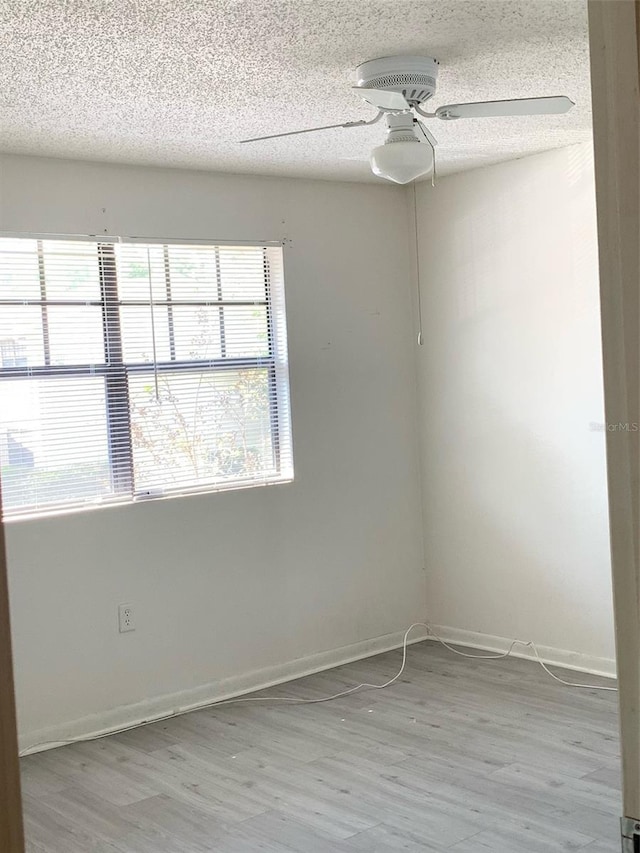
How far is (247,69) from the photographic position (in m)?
2.96

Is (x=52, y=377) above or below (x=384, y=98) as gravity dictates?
below

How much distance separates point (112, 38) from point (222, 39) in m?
0.31

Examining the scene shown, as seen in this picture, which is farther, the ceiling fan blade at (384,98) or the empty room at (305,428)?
the empty room at (305,428)

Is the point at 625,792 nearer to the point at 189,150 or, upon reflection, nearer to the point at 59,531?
the point at 59,531

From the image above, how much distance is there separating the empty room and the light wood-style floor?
0.7 inches

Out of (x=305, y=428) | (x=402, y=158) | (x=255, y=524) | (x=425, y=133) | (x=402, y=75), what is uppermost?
(x=402, y=75)

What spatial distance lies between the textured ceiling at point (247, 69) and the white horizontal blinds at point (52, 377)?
19.4 inches

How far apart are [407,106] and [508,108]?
36cm

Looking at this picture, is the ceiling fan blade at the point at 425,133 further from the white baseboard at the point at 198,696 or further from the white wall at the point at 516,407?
the white baseboard at the point at 198,696

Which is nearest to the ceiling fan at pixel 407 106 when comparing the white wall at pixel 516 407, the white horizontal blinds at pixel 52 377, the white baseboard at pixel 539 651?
the white horizontal blinds at pixel 52 377

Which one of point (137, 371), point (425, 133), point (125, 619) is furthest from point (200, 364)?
point (425, 133)

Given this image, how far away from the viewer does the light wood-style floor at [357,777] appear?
2.99 m

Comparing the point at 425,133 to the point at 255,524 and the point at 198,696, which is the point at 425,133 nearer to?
the point at 255,524

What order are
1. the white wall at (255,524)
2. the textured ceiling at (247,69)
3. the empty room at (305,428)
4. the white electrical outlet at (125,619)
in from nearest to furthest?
the textured ceiling at (247,69) < the empty room at (305,428) < the white wall at (255,524) < the white electrical outlet at (125,619)
